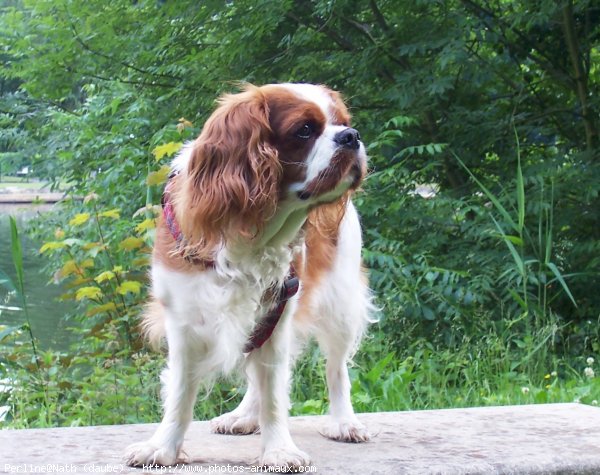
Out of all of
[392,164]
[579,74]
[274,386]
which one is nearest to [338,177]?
[274,386]

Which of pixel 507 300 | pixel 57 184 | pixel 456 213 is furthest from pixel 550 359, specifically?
pixel 57 184

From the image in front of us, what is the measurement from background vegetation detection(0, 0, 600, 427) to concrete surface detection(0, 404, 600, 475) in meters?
0.82

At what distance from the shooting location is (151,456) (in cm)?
254

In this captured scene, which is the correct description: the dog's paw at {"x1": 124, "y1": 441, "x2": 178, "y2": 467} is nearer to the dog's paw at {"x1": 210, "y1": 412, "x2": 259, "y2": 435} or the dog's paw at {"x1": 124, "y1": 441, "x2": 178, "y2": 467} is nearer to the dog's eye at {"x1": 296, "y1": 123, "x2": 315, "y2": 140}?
the dog's paw at {"x1": 210, "y1": 412, "x2": 259, "y2": 435}

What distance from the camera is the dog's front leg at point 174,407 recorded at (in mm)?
2543

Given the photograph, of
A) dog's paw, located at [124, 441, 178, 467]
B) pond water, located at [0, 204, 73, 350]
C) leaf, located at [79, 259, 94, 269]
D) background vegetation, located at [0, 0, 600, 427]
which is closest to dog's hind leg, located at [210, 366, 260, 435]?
dog's paw, located at [124, 441, 178, 467]

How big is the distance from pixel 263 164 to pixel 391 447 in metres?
1.16

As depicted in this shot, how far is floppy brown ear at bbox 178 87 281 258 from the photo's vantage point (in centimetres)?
238

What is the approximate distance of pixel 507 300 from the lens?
548 centimetres

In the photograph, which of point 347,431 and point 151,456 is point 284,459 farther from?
point 347,431

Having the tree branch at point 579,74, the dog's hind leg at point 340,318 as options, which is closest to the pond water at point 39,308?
the dog's hind leg at point 340,318

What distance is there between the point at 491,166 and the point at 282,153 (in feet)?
14.0

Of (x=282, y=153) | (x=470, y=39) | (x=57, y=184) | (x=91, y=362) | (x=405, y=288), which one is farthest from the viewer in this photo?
(x=57, y=184)

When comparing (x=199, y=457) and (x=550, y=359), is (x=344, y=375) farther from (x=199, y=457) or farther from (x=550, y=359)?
(x=550, y=359)
